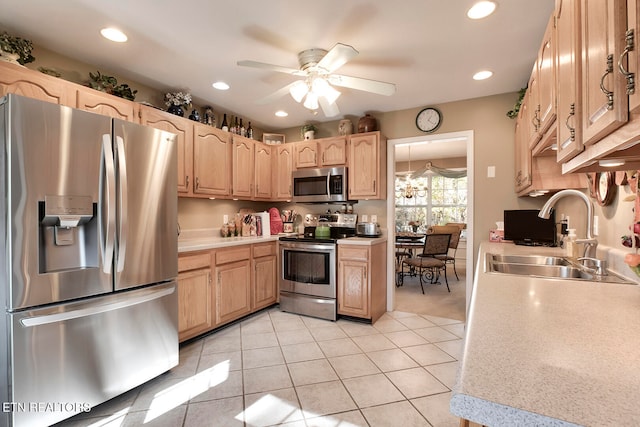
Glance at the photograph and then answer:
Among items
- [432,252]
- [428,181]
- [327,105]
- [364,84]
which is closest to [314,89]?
[327,105]

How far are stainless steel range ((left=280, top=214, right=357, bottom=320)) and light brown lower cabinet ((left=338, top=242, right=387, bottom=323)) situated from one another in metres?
0.09

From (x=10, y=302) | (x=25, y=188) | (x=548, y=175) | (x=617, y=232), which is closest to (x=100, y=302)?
(x=10, y=302)

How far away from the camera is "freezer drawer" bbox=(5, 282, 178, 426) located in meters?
1.46

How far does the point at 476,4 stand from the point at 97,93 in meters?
2.68

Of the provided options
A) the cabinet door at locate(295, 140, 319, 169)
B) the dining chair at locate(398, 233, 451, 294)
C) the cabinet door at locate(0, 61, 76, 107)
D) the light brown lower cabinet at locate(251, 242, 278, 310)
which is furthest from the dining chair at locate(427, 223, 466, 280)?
the cabinet door at locate(0, 61, 76, 107)

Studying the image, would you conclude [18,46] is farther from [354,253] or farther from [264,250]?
[354,253]

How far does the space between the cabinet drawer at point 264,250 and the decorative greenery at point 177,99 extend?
1660 mm

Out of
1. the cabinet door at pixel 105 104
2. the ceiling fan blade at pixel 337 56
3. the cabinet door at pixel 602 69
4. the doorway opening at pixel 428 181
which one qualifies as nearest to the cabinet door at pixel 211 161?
the cabinet door at pixel 105 104

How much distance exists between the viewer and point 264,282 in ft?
11.3

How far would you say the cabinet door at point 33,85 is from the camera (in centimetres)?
176

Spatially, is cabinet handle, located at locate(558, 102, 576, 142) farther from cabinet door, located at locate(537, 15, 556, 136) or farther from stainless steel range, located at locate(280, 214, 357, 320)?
stainless steel range, located at locate(280, 214, 357, 320)

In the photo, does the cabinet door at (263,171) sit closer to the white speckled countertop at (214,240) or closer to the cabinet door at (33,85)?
the white speckled countertop at (214,240)

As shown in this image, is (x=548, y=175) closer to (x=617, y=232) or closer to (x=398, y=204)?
(x=617, y=232)

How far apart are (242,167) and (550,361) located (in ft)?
11.0
